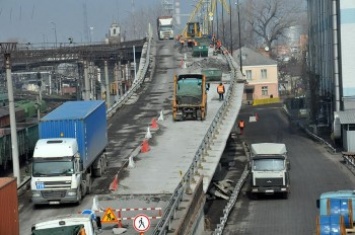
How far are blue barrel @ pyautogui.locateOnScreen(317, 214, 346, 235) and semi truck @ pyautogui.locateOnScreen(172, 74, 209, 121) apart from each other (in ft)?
78.2

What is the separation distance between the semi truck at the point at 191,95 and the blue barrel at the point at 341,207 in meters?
20.8

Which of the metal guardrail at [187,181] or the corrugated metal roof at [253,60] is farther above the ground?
the corrugated metal roof at [253,60]

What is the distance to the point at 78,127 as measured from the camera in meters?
31.7

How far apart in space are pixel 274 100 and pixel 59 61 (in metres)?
42.7

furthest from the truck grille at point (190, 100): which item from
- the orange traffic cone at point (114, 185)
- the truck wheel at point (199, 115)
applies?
the orange traffic cone at point (114, 185)

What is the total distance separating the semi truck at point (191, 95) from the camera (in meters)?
48.8

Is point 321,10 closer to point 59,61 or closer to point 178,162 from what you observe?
point 59,61

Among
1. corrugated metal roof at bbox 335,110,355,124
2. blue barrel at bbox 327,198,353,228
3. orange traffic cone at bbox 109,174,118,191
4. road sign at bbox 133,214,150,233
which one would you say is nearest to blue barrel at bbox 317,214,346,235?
blue barrel at bbox 327,198,353,228

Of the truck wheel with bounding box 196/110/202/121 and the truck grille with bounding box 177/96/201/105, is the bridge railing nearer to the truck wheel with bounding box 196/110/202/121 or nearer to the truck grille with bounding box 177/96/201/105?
the truck grille with bounding box 177/96/201/105

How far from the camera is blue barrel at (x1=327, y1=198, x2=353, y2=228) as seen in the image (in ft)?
90.9

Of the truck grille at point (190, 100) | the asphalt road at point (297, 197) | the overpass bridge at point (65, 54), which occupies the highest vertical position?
the overpass bridge at point (65, 54)

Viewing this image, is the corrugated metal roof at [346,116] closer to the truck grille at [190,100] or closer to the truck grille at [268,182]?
the truck grille at [190,100]

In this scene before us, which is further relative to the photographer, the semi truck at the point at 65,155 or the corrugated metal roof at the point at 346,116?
the corrugated metal roof at the point at 346,116

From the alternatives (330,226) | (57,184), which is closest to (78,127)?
(57,184)
